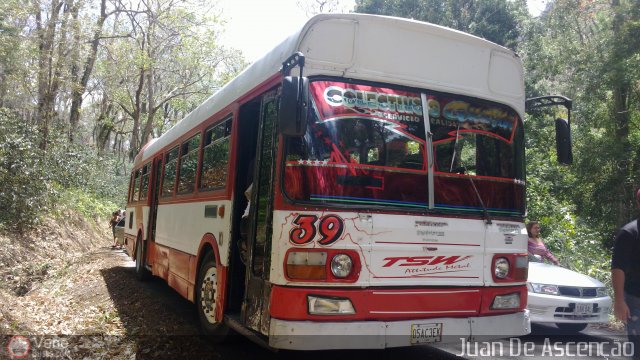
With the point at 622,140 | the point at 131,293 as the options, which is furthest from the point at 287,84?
the point at 622,140

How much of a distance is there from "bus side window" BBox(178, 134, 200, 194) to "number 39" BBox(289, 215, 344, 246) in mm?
3244

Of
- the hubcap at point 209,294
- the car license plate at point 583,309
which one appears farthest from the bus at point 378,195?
the car license plate at point 583,309

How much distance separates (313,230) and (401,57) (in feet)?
5.85

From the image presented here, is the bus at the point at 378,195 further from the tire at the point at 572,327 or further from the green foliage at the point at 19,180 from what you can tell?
the green foliage at the point at 19,180

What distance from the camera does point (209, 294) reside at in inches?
224

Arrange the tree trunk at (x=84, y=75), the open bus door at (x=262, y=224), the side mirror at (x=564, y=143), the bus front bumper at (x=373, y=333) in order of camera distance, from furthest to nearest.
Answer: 1. the tree trunk at (x=84, y=75)
2. the side mirror at (x=564, y=143)
3. the open bus door at (x=262, y=224)
4. the bus front bumper at (x=373, y=333)

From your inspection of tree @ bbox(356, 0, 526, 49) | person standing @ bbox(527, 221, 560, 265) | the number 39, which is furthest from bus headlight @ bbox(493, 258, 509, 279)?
tree @ bbox(356, 0, 526, 49)

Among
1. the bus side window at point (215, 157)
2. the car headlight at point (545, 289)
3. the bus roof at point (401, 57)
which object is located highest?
the bus roof at point (401, 57)

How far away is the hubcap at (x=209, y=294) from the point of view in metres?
5.55

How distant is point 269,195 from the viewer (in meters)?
4.29

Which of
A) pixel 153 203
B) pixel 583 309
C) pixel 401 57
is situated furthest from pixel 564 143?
pixel 153 203

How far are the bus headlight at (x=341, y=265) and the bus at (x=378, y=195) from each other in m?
0.01

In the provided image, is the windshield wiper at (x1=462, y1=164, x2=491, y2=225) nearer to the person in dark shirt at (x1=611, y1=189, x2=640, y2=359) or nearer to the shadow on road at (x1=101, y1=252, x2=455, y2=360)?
the person in dark shirt at (x1=611, y1=189, x2=640, y2=359)

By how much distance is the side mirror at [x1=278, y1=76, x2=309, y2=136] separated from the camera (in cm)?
374
